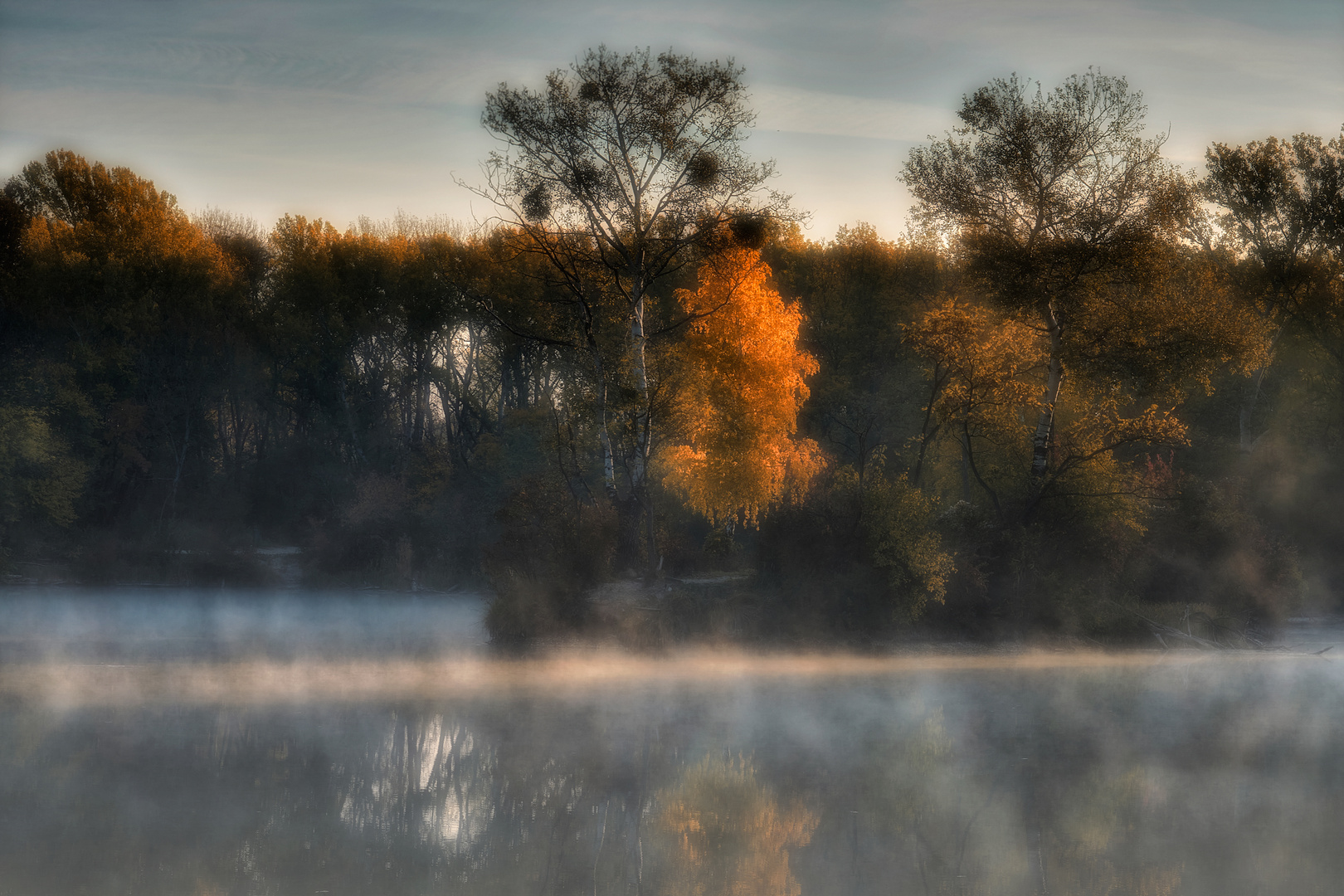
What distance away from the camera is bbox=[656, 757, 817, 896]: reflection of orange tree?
938cm

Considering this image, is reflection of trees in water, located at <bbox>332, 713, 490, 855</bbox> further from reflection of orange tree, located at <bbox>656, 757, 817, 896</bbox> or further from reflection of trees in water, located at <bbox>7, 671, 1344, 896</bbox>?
reflection of orange tree, located at <bbox>656, 757, 817, 896</bbox>

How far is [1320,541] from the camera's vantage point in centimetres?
2823

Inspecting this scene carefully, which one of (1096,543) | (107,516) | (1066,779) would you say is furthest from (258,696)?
(107,516)

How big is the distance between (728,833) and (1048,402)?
650 inches

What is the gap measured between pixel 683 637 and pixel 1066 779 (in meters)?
9.85

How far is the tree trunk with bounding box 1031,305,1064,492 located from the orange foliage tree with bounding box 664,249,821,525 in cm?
536

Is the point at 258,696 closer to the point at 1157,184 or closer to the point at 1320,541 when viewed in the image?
the point at 1157,184

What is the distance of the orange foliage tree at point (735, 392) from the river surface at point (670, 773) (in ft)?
14.0

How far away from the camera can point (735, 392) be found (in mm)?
24016

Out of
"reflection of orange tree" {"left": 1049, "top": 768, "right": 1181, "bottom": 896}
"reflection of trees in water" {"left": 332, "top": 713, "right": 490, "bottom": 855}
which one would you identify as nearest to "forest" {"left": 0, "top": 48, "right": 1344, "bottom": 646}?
"reflection of trees in water" {"left": 332, "top": 713, "right": 490, "bottom": 855}

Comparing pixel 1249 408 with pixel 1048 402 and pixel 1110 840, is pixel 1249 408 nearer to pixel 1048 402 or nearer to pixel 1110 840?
pixel 1048 402

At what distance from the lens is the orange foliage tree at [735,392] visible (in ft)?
78.0

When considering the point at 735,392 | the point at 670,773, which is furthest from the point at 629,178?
the point at 670,773

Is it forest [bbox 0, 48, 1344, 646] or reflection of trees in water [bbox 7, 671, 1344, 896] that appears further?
forest [bbox 0, 48, 1344, 646]
